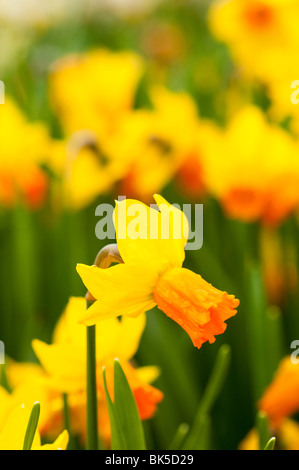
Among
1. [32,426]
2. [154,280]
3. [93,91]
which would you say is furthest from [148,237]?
[93,91]

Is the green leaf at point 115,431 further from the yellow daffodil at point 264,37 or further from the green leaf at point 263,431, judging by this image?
the yellow daffodil at point 264,37

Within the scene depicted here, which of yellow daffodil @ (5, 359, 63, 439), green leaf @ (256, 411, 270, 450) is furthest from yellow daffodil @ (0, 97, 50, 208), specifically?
green leaf @ (256, 411, 270, 450)

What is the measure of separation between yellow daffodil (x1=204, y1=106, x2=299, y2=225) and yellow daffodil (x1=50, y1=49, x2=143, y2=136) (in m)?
0.26

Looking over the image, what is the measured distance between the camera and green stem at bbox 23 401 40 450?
1.23 feet

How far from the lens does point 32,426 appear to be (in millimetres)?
379

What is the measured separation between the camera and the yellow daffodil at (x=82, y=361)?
45 centimetres

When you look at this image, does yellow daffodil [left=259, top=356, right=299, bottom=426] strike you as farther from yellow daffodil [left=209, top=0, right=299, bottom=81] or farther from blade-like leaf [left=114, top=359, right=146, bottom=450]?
yellow daffodil [left=209, top=0, right=299, bottom=81]

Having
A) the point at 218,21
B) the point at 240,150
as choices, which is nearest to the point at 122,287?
the point at 240,150

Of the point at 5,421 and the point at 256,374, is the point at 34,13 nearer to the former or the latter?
the point at 256,374

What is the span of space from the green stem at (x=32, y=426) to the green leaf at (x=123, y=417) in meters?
0.04

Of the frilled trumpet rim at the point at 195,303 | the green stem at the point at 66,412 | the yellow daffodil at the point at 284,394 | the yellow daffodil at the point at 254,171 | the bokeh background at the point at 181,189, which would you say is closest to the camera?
the frilled trumpet rim at the point at 195,303

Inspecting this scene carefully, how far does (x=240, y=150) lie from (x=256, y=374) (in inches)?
13.5

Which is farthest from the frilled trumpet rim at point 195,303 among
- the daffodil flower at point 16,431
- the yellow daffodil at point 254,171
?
the yellow daffodil at point 254,171

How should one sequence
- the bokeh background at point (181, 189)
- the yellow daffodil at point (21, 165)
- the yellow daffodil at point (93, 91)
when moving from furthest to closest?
the yellow daffodil at point (93, 91)
the yellow daffodil at point (21, 165)
the bokeh background at point (181, 189)
